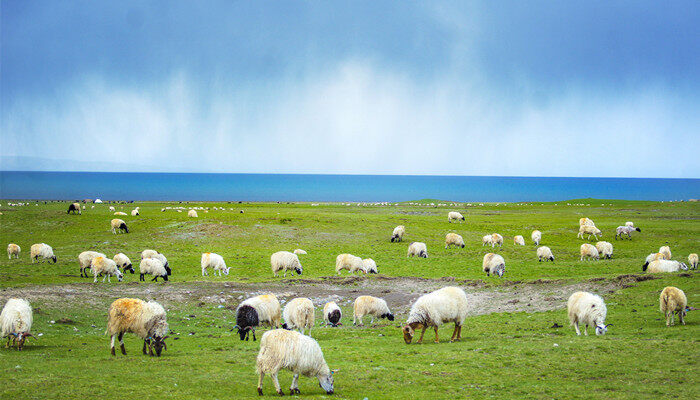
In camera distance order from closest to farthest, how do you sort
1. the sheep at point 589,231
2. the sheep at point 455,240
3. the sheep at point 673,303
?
the sheep at point 673,303 < the sheep at point 455,240 < the sheep at point 589,231

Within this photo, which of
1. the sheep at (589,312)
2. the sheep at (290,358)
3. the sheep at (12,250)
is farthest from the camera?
the sheep at (12,250)

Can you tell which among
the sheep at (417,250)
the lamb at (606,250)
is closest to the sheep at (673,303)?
the sheep at (417,250)

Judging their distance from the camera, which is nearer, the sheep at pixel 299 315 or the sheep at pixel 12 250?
the sheep at pixel 299 315

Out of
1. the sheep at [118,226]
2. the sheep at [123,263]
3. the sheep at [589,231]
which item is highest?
the sheep at [589,231]

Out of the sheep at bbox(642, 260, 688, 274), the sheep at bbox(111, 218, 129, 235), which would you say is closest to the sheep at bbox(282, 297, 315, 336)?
the sheep at bbox(642, 260, 688, 274)

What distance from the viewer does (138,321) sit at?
46.7ft

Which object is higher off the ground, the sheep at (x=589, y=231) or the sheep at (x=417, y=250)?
the sheep at (x=589, y=231)

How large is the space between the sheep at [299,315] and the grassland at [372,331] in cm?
122

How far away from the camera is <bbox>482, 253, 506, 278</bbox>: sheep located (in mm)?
30438

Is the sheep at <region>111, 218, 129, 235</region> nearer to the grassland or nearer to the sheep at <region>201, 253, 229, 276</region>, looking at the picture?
the grassland

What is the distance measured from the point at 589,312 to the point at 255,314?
12.2m

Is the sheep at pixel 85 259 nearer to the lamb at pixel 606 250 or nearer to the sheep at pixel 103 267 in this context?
the sheep at pixel 103 267

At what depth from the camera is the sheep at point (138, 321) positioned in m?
14.2

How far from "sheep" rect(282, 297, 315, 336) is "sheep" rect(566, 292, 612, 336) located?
9660mm
